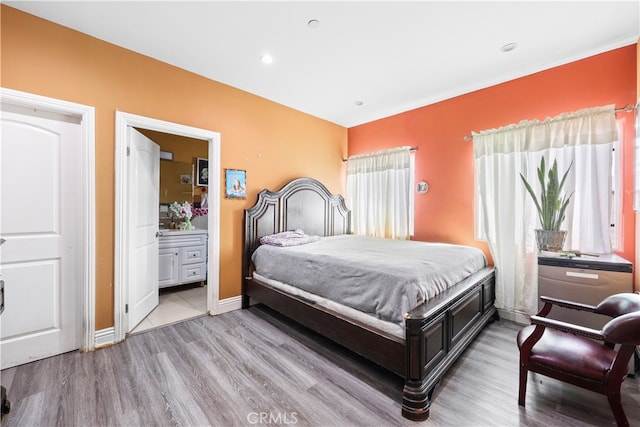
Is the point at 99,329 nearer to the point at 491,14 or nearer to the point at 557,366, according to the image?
the point at 557,366

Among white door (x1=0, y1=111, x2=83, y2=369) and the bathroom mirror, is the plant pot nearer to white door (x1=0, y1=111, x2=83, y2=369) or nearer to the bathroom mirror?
white door (x1=0, y1=111, x2=83, y2=369)

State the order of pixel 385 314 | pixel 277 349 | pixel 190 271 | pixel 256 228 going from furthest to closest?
pixel 190 271, pixel 256 228, pixel 277 349, pixel 385 314

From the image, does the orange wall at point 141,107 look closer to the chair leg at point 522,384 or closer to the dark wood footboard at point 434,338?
the dark wood footboard at point 434,338

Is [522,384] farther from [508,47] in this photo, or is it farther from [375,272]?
[508,47]

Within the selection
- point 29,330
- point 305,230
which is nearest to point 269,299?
point 305,230

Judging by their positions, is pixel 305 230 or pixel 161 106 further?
pixel 305 230

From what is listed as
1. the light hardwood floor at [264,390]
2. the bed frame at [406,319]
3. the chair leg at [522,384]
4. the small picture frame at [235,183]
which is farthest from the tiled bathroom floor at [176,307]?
the chair leg at [522,384]

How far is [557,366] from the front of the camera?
61.2 inches

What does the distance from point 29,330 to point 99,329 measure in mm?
448

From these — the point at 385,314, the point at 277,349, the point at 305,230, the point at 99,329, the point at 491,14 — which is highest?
the point at 491,14

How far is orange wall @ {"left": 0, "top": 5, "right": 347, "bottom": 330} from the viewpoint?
2.10 m

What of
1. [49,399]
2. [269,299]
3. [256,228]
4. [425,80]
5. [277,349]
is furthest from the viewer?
[256,228]

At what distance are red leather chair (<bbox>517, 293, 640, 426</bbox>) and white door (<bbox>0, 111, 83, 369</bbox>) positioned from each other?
140 inches

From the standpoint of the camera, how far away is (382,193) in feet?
14.0
